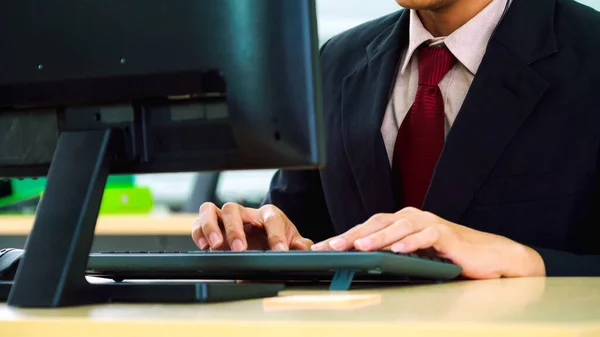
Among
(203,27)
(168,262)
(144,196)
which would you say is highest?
(203,27)

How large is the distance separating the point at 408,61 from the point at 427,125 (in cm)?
16

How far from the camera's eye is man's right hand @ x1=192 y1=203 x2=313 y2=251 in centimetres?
133

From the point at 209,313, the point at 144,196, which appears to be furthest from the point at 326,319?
the point at 144,196

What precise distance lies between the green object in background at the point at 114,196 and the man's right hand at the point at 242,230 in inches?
→ 86.5

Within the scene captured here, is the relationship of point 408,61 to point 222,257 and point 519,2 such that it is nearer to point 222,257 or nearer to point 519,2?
point 519,2

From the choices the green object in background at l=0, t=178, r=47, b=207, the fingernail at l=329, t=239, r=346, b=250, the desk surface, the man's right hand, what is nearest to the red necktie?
the man's right hand

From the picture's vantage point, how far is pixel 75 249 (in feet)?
2.95

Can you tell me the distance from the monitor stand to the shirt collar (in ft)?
2.83

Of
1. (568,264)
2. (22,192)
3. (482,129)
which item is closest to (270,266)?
(568,264)

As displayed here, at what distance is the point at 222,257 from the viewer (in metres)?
1.05

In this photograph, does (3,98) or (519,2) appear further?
(519,2)

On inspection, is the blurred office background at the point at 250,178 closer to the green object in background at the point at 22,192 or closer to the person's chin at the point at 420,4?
the green object in background at the point at 22,192

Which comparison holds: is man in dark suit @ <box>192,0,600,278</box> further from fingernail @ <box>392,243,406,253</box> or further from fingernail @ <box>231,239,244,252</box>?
fingernail @ <box>392,243,406,253</box>

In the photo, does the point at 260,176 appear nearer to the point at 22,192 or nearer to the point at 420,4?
the point at 22,192
